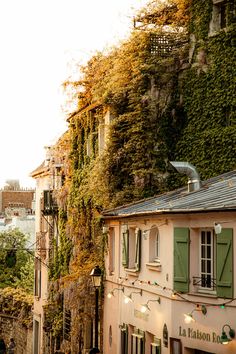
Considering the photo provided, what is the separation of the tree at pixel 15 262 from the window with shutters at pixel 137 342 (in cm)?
4069

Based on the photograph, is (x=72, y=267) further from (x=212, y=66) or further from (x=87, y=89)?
(x=212, y=66)

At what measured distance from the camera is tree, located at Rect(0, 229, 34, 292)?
231 ft

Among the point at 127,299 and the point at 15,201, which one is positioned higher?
the point at 15,201

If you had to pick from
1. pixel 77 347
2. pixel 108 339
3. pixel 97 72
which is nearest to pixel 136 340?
pixel 108 339

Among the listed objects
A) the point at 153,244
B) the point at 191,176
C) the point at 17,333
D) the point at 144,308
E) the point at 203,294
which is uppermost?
the point at 191,176

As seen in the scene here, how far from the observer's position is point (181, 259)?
2298cm

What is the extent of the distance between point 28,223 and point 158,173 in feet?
Result: 178

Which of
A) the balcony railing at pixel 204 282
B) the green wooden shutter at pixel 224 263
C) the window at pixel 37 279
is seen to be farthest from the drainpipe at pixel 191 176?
the window at pixel 37 279

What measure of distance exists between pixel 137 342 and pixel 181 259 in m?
5.36

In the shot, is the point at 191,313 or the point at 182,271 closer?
the point at 191,313

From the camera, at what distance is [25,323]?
55.4 meters

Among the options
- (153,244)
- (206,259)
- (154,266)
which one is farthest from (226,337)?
(153,244)

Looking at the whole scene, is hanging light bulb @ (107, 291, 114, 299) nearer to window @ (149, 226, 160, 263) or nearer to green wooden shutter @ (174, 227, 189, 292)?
window @ (149, 226, 160, 263)

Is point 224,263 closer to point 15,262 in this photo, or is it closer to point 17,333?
point 17,333
